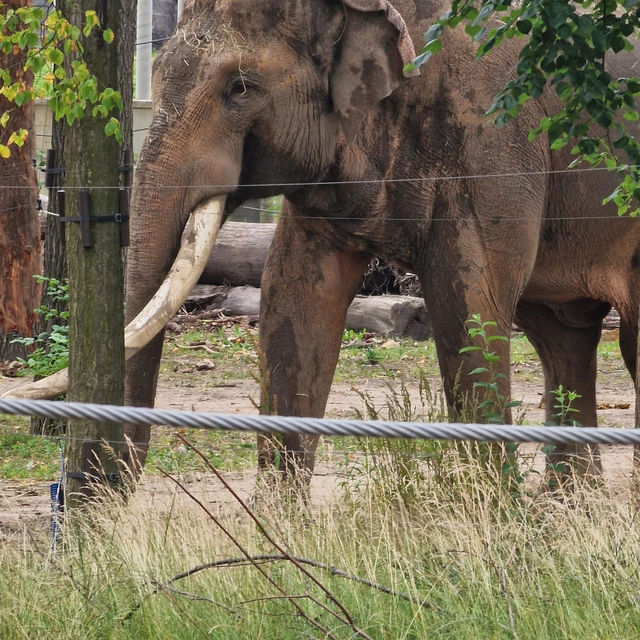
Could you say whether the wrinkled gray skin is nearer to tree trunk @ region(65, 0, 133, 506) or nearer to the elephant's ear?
the elephant's ear

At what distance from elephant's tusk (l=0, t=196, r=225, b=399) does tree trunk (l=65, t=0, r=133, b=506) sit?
19 centimetres

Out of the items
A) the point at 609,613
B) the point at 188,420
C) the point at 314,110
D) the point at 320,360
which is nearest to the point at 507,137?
the point at 314,110

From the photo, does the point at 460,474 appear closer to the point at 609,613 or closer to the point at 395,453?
the point at 395,453

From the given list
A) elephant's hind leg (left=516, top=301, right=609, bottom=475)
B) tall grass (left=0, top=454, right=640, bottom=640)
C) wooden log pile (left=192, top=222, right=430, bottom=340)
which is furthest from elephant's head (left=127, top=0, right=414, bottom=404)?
wooden log pile (left=192, top=222, right=430, bottom=340)

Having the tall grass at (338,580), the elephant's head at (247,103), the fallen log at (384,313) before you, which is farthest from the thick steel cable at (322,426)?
the fallen log at (384,313)

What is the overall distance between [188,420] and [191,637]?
5.44 feet

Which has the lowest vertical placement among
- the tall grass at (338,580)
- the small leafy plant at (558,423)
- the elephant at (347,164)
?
Result: the tall grass at (338,580)

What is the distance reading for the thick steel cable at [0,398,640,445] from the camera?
2666 mm

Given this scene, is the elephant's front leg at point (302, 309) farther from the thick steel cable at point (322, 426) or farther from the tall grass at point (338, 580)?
the thick steel cable at point (322, 426)

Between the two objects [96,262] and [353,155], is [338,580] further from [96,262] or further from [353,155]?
[353,155]

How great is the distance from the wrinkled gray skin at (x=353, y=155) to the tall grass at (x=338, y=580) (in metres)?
1.37

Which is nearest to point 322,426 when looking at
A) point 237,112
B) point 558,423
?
point 237,112

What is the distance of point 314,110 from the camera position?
677 centimetres

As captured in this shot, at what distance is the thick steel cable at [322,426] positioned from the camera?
2.67m
